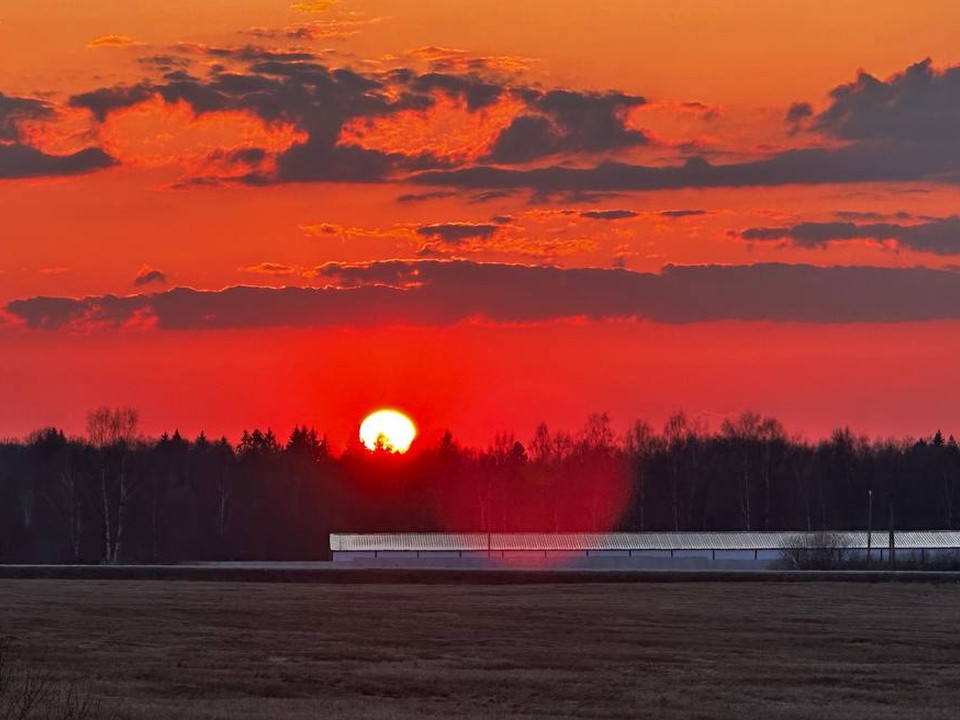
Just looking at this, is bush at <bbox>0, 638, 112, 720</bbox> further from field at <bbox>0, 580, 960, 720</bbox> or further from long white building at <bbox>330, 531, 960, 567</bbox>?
long white building at <bbox>330, 531, 960, 567</bbox>

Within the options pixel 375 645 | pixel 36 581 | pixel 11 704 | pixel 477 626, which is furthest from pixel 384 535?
pixel 11 704

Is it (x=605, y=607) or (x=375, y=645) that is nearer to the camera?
(x=375, y=645)

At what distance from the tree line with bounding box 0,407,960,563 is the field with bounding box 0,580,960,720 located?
55337 mm

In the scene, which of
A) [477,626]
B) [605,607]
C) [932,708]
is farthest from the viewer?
[605,607]

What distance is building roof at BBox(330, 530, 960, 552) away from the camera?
108312mm

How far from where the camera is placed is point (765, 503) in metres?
146

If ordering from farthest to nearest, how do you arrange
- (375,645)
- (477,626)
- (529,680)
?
(477,626) < (375,645) < (529,680)

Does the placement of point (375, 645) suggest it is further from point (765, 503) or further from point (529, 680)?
point (765, 503)

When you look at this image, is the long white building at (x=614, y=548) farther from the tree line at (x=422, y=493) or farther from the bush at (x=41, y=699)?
the bush at (x=41, y=699)

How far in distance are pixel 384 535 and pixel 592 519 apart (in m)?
40.8

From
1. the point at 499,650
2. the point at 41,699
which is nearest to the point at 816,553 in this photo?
the point at 499,650

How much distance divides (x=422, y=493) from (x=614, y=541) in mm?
50719

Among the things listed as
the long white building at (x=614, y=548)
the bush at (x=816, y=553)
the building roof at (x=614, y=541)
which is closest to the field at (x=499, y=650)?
the bush at (x=816, y=553)

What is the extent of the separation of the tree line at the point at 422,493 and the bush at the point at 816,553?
3364cm
